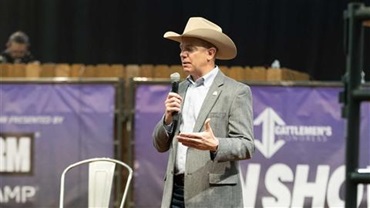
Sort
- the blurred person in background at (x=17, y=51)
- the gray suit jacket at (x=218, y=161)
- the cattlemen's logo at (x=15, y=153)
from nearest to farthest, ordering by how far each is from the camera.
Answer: the gray suit jacket at (x=218, y=161) → the cattlemen's logo at (x=15, y=153) → the blurred person in background at (x=17, y=51)

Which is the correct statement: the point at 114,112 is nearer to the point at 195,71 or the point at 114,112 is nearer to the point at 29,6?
the point at 195,71

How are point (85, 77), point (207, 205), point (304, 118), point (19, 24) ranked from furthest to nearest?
point (19, 24) → point (85, 77) → point (304, 118) → point (207, 205)

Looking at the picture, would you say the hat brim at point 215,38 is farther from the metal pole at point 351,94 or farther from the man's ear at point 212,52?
the metal pole at point 351,94

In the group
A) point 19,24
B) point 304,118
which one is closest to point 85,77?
point 304,118

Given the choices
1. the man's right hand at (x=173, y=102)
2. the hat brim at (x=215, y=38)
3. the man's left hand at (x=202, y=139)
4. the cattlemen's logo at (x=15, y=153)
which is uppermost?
the hat brim at (x=215, y=38)

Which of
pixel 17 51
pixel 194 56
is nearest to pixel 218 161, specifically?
pixel 194 56

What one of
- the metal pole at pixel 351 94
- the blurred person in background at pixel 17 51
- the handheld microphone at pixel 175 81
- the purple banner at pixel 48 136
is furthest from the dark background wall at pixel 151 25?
the metal pole at pixel 351 94

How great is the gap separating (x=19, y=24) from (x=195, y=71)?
359 inches

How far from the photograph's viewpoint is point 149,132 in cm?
755

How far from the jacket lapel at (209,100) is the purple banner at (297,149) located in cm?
320

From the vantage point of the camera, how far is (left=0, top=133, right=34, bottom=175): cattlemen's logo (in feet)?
24.4

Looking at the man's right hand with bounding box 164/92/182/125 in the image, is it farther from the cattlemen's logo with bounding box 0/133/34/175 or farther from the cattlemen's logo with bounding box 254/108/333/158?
the cattlemen's logo with bounding box 0/133/34/175

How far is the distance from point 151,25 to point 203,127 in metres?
9.06

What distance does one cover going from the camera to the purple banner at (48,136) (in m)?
7.45
